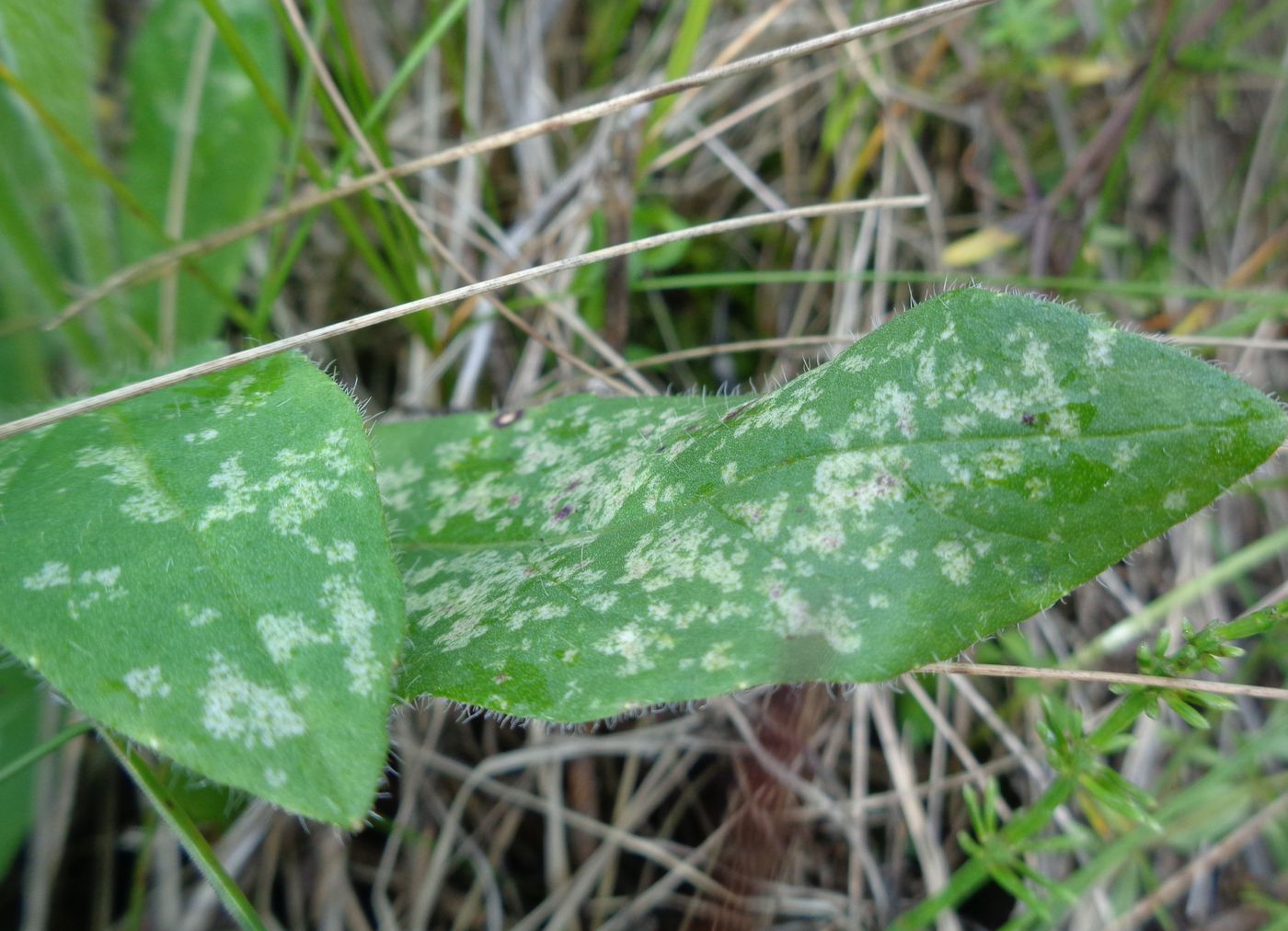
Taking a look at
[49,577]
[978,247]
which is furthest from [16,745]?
[978,247]

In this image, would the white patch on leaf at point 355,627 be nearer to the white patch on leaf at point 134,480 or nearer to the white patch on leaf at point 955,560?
the white patch on leaf at point 134,480

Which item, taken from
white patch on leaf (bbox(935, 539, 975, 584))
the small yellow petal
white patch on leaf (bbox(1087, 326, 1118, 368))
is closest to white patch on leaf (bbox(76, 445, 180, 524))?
white patch on leaf (bbox(935, 539, 975, 584))

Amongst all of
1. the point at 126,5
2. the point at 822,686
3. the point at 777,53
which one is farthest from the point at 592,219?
the point at 126,5

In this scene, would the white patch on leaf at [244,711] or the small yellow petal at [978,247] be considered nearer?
the white patch on leaf at [244,711]

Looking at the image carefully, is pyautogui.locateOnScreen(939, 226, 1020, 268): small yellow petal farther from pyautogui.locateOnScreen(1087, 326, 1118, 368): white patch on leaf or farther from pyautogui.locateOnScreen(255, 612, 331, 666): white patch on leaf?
pyautogui.locateOnScreen(255, 612, 331, 666): white patch on leaf

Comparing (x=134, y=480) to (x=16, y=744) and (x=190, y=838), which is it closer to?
(x=190, y=838)

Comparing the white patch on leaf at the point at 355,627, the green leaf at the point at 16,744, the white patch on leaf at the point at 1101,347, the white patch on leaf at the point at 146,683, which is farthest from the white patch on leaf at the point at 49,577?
the white patch on leaf at the point at 1101,347
